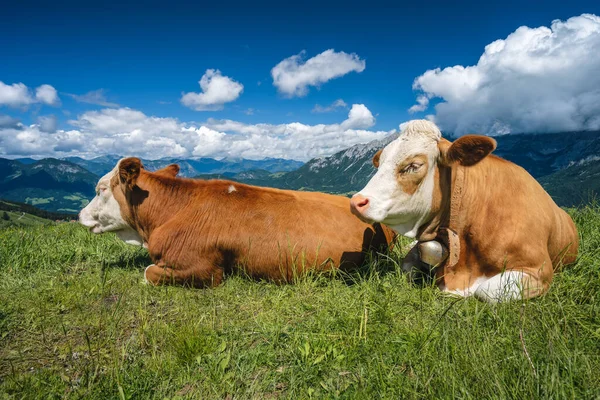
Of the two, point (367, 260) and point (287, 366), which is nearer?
point (287, 366)

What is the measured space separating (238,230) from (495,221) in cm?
390

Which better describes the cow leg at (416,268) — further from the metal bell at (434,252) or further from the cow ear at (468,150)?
the cow ear at (468,150)

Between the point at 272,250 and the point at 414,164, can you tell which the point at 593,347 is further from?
the point at 272,250

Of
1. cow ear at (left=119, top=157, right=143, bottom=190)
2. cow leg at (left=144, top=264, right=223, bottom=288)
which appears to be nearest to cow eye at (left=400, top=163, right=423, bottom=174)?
cow leg at (left=144, top=264, right=223, bottom=288)

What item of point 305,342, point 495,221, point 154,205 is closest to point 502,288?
point 495,221

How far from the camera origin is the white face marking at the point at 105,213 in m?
7.41

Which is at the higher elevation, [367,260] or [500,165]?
[500,165]

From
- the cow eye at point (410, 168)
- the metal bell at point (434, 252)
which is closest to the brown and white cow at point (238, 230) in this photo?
the metal bell at point (434, 252)

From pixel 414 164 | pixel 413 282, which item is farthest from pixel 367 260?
pixel 414 164

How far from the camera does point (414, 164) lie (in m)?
4.56

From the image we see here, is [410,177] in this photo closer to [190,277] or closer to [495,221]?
[495,221]

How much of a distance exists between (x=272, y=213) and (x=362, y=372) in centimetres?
359

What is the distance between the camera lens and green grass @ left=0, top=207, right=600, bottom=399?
285cm

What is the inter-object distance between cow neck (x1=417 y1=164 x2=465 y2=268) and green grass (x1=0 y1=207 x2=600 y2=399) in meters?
0.67
